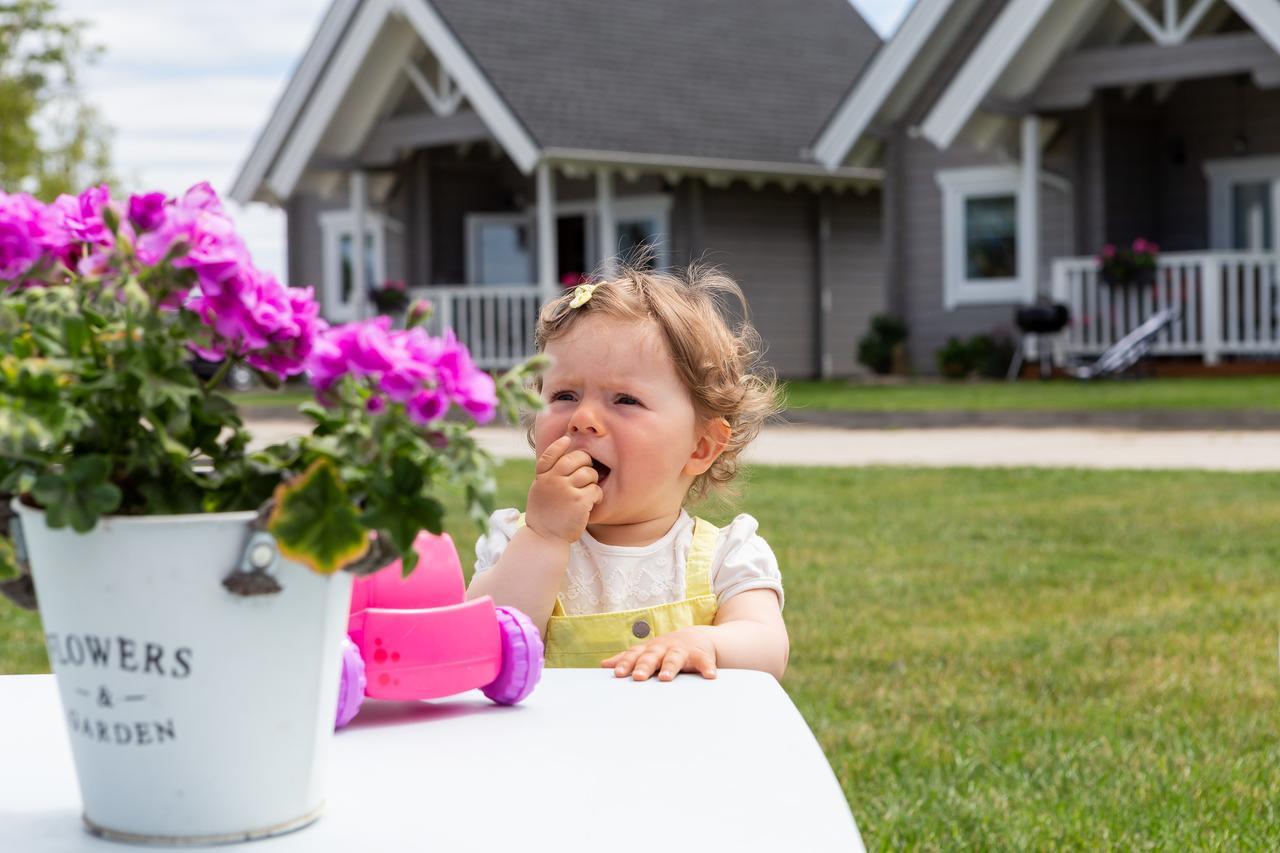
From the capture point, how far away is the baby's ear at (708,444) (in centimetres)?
228

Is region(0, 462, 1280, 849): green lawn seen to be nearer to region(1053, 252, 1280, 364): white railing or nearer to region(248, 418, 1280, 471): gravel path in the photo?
region(248, 418, 1280, 471): gravel path

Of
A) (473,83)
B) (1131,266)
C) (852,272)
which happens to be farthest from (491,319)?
(1131,266)

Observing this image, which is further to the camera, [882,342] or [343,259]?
[343,259]

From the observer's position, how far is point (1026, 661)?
4098 mm

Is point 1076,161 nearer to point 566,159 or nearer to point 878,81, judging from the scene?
point 878,81

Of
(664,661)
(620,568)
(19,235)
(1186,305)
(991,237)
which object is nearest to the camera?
(19,235)

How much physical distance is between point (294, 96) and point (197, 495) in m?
18.6

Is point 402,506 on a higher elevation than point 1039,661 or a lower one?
higher

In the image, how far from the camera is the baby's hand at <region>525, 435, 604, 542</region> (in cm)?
199

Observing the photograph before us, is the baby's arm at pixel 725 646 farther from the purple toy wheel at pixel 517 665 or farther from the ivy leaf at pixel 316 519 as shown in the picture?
the ivy leaf at pixel 316 519

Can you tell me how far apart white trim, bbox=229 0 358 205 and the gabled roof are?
0.5 inches

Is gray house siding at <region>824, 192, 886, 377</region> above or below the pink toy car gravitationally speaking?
above

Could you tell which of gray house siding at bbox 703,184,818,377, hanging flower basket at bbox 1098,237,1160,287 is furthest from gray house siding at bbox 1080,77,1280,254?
gray house siding at bbox 703,184,818,377

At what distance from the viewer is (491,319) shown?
18078mm
